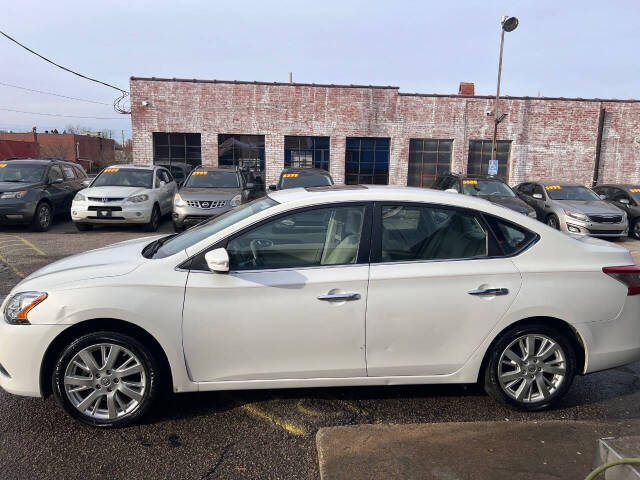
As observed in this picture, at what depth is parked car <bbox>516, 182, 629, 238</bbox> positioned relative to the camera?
12133 mm

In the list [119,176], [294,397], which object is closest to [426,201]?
[294,397]

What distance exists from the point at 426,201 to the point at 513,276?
0.80 m

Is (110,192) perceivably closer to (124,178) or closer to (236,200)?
(124,178)

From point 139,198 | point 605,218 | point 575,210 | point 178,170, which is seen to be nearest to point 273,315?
point 139,198

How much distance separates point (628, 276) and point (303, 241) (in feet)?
7.86

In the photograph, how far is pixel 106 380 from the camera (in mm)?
3230

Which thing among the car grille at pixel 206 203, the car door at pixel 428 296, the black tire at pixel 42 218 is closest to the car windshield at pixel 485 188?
the car grille at pixel 206 203

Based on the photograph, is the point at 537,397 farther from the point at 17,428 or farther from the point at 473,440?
the point at 17,428

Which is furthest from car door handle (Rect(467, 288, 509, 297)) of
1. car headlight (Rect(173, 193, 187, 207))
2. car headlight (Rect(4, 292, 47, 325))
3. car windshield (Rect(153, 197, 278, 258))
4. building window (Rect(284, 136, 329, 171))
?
building window (Rect(284, 136, 329, 171))

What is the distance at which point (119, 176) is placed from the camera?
12.7 meters

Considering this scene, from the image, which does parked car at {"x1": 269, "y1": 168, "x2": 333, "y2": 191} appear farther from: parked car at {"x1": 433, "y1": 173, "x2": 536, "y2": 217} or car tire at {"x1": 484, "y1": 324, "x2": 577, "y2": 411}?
car tire at {"x1": 484, "y1": 324, "x2": 577, "y2": 411}

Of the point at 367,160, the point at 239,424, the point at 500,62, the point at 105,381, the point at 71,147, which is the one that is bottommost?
the point at 239,424

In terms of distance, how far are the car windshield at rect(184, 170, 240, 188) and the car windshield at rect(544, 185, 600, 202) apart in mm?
8718

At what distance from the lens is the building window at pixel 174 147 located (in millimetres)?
20078
